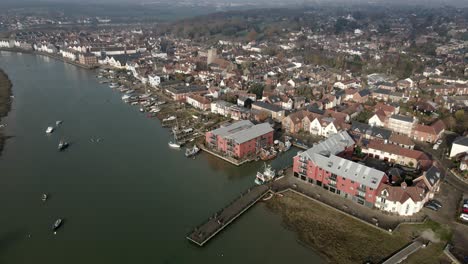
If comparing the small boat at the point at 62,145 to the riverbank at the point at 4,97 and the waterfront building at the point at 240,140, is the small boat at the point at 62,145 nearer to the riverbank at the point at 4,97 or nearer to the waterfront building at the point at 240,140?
the riverbank at the point at 4,97

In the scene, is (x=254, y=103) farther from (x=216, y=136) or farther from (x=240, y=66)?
(x=240, y=66)

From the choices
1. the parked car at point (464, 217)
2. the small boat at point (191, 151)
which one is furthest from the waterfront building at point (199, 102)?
the parked car at point (464, 217)

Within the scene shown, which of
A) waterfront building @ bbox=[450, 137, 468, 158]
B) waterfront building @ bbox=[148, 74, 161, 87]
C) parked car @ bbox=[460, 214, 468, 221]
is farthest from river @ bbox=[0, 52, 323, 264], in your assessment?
A: waterfront building @ bbox=[148, 74, 161, 87]

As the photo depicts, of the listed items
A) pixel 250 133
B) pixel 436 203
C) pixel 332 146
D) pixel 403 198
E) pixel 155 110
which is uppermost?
pixel 332 146

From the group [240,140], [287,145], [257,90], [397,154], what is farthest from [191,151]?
[257,90]

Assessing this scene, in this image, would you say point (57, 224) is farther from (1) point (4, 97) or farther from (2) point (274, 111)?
(1) point (4, 97)
